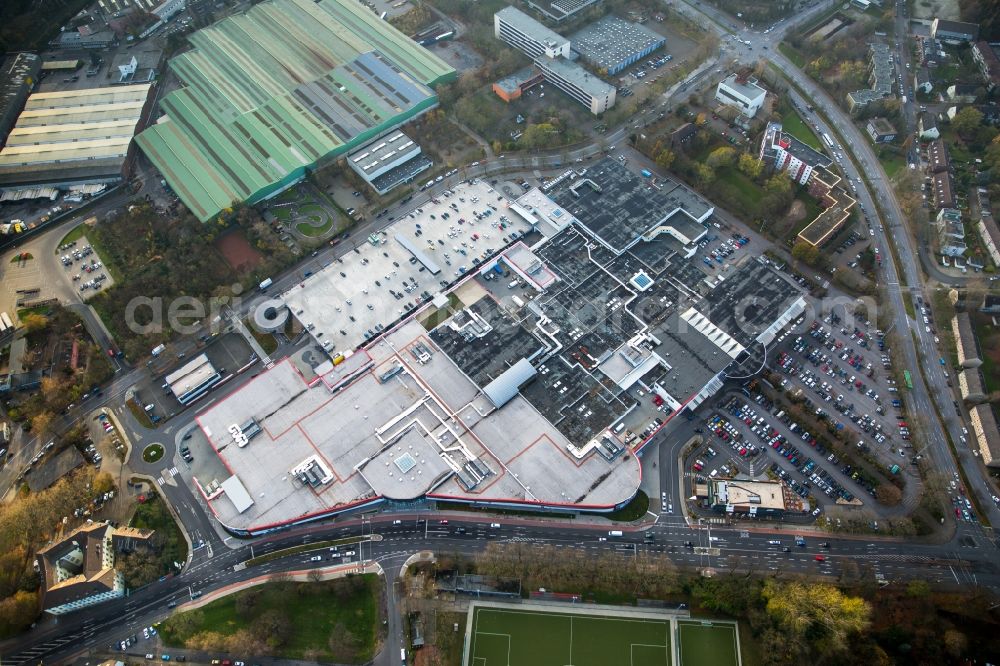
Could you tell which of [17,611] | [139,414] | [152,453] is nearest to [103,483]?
[152,453]

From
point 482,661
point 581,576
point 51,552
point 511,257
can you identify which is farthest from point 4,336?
point 581,576

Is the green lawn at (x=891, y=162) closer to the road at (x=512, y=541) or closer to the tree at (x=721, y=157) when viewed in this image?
the tree at (x=721, y=157)

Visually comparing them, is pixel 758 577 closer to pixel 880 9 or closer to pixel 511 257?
pixel 511 257

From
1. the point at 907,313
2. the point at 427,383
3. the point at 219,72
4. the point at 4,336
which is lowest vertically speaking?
the point at 907,313

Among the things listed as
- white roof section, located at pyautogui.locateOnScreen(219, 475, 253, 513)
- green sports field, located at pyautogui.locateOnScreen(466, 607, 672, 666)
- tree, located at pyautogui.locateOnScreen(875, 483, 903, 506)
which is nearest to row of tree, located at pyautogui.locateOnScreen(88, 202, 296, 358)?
white roof section, located at pyautogui.locateOnScreen(219, 475, 253, 513)

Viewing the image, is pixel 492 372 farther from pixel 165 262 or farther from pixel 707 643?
pixel 165 262

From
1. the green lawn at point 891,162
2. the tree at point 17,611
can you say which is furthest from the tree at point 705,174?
the tree at point 17,611

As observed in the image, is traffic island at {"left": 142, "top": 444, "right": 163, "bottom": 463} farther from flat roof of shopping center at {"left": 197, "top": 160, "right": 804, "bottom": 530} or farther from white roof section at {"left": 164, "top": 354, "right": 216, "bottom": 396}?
flat roof of shopping center at {"left": 197, "top": 160, "right": 804, "bottom": 530}
